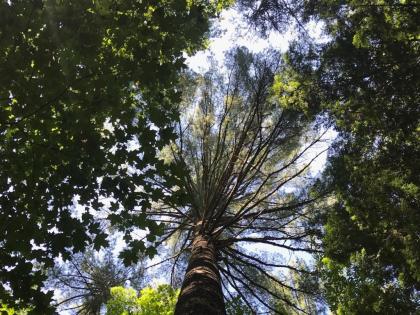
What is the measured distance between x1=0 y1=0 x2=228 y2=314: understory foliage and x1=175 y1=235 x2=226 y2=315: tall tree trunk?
0.72 m

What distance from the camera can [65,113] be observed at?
154 inches

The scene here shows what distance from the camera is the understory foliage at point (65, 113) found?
373 centimetres

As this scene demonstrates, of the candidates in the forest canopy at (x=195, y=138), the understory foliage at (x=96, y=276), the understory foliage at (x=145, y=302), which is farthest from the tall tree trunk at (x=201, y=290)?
the understory foliage at (x=96, y=276)

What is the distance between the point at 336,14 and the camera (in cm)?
768

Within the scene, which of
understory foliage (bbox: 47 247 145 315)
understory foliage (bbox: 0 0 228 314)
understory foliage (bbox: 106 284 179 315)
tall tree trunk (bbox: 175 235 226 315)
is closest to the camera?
tall tree trunk (bbox: 175 235 226 315)

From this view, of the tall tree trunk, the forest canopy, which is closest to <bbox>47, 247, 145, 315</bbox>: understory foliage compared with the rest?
the forest canopy

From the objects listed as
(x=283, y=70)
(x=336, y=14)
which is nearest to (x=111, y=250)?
(x=283, y=70)

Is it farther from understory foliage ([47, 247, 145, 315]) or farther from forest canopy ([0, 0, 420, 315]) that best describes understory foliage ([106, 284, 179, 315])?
understory foliage ([47, 247, 145, 315])

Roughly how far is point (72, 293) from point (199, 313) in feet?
32.9

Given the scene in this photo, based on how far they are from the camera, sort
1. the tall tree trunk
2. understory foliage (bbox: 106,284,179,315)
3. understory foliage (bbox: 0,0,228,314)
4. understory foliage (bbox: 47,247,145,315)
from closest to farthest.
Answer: the tall tree trunk < understory foliage (bbox: 0,0,228,314) < understory foliage (bbox: 106,284,179,315) < understory foliage (bbox: 47,247,145,315)

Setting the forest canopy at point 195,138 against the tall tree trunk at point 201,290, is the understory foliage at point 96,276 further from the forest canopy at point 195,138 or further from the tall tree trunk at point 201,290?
the tall tree trunk at point 201,290

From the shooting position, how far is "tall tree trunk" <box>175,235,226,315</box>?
3.05m

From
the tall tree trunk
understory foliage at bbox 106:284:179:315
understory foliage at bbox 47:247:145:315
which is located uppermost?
understory foliage at bbox 47:247:145:315

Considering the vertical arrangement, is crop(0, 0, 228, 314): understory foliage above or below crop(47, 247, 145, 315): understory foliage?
below
